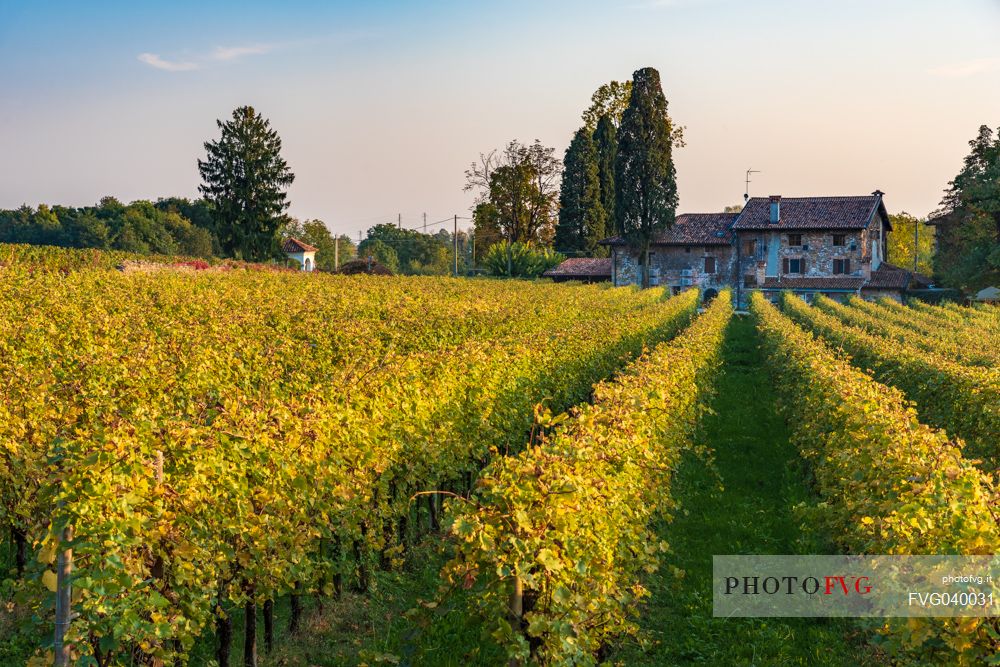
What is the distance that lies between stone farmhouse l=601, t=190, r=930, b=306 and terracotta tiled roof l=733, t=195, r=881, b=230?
70 millimetres

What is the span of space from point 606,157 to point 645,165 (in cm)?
1364

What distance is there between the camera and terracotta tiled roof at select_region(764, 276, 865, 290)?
6150 centimetres

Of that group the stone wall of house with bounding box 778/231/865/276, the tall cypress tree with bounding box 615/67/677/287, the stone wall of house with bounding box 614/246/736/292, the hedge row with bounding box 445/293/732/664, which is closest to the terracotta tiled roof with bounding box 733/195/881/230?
the stone wall of house with bounding box 778/231/865/276

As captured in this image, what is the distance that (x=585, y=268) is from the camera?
70.0 metres

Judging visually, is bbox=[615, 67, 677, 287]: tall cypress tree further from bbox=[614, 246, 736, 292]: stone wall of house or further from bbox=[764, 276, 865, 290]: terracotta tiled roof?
bbox=[764, 276, 865, 290]: terracotta tiled roof

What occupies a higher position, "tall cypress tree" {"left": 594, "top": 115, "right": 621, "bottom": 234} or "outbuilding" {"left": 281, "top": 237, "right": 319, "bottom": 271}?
"tall cypress tree" {"left": 594, "top": 115, "right": 621, "bottom": 234}

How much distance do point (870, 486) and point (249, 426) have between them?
215 inches

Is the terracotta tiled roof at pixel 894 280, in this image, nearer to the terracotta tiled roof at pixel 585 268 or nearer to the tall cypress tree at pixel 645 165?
the tall cypress tree at pixel 645 165

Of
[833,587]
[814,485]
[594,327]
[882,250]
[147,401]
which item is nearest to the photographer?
[833,587]

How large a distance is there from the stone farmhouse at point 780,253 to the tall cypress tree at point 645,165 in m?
2.70

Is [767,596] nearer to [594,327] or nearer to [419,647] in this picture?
[419,647]

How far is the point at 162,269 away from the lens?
34.8 metres

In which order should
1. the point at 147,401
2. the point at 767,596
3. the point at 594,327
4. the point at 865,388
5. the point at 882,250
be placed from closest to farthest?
the point at 767,596 < the point at 147,401 < the point at 865,388 < the point at 594,327 < the point at 882,250

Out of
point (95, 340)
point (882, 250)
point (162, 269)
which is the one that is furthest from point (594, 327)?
point (882, 250)
